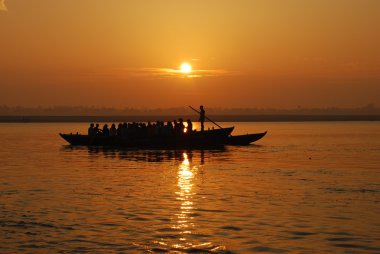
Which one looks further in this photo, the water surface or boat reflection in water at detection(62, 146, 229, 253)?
boat reflection in water at detection(62, 146, 229, 253)

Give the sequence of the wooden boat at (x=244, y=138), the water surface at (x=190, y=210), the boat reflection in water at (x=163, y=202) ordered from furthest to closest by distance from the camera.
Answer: the wooden boat at (x=244, y=138) < the boat reflection in water at (x=163, y=202) < the water surface at (x=190, y=210)

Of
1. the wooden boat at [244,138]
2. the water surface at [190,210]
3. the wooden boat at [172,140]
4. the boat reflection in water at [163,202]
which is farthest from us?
the wooden boat at [244,138]

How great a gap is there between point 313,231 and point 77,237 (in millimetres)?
Result: 5830

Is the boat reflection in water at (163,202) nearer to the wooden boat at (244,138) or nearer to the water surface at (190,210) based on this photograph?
the water surface at (190,210)

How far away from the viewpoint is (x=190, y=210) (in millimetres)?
17781

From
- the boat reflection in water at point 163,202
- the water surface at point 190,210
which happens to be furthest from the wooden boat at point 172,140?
the water surface at point 190,210

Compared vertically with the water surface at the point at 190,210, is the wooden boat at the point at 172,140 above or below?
above

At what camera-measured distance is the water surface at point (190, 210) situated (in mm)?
13383

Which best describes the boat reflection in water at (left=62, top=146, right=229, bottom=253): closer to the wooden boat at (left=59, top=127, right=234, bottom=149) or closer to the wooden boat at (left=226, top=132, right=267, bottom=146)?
the wooden boat at (left=59, top=127, right=234, bottom=149)

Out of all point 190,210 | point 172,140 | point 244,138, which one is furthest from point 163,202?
point 244,138

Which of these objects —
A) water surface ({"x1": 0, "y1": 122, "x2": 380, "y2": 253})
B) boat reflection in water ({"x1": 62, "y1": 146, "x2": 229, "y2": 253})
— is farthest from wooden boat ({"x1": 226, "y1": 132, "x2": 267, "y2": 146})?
water surface ({"x1": 0, "y1": 122, "x2": 380, "y2": 253})

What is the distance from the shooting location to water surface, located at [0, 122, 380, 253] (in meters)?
13.4

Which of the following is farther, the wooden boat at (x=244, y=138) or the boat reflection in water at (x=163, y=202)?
the wooden boat at (x=244, y=138)

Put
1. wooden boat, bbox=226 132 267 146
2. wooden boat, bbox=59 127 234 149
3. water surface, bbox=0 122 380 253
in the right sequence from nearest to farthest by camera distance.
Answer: water surface, bbox=0 122 380 253 → wooden boat, bbox=59 127 234 149 → wooden boat, bbox=226 132 267 146
